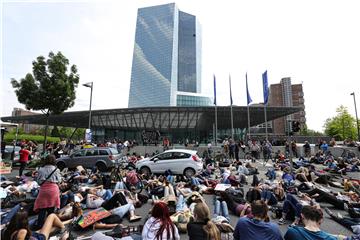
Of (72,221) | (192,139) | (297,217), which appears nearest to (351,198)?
(297,217)

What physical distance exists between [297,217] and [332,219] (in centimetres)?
160

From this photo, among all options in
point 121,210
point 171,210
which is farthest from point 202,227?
point 121,210

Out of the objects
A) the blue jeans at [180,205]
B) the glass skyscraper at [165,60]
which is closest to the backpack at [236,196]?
the blue jeans at [180,205]

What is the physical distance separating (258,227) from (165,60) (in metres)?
93.7

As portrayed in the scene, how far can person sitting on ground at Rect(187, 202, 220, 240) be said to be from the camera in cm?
286

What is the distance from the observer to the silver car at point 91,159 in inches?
524

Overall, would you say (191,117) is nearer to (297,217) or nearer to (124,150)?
(124,150)

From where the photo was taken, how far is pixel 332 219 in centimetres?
571

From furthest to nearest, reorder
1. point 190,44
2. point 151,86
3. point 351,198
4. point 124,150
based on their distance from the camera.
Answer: point 190,44, point 151,86, point 124,150, point 351,198

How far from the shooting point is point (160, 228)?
2.97m

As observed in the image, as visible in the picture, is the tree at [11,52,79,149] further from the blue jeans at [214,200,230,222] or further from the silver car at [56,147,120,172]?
the blue jeans at [214,200,230,222]

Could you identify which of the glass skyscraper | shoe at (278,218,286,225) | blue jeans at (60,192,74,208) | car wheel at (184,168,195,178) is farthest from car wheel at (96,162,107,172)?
the glass skyscraper

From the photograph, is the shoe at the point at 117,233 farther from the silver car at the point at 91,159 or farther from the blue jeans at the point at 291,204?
the silver car at the point at 91,159

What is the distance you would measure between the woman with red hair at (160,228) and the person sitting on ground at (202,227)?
261 mm
